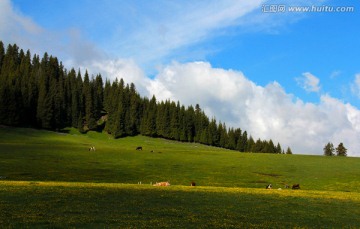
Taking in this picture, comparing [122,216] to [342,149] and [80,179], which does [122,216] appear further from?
[342,149]

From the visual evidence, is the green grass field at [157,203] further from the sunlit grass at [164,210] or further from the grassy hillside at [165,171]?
the grassy hillside at [165,171]

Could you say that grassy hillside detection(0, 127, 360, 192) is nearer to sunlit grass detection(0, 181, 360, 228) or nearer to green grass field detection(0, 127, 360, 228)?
green grass field detection(0, 127, 360, 228)

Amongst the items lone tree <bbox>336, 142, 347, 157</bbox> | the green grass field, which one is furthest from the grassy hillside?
lone tree <bbox>336, 142, 347, 157</bbox>

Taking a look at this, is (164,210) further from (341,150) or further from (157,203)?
(341,150)

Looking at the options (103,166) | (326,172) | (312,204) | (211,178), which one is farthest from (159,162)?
(312,204)

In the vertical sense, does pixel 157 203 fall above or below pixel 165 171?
below

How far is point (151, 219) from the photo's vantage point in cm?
2194

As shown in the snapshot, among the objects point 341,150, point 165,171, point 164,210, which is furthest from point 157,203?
point 341,150

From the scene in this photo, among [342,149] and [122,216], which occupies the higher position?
[342,149]

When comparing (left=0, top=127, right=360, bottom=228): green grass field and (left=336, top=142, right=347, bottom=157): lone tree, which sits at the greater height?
(left=336, top=142, right=347, bottom=157): lone tree

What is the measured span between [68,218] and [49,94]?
178 m

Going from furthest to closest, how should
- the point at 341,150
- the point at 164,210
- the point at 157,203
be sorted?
the point at 341,150 → the point at 157,203 → the point at 164,210

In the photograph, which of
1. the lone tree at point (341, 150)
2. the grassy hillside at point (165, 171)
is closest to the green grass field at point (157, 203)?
the grassy hillside at point (165, 171)

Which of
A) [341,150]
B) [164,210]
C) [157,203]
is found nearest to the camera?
[164,210]
